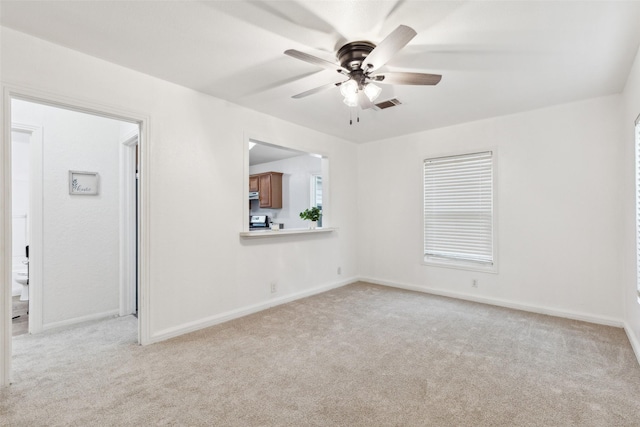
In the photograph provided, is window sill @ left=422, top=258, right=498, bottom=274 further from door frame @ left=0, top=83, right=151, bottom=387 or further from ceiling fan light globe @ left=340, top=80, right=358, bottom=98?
door frame @ left=0, top=83, right=151, bottom=387

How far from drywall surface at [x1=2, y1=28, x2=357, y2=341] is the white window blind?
6.84ft

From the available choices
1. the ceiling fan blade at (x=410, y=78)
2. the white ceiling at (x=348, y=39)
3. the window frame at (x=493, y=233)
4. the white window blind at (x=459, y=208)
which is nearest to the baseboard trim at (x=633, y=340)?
the window frame at (x=493, y=233)

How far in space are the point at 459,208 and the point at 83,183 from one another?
4.65m

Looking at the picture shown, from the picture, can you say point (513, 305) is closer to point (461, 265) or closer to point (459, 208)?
point (461, 265)

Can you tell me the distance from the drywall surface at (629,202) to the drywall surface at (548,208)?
0.39 ft

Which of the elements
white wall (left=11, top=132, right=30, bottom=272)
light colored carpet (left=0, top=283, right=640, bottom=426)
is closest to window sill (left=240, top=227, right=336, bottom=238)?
light colored carpet (left=0, top=283, right=640, bottom=426)

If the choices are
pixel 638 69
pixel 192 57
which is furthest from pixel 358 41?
pixel 638 69

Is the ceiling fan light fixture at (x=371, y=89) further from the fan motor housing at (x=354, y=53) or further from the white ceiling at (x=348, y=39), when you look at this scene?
the white ceiling at (x=348, y=39)

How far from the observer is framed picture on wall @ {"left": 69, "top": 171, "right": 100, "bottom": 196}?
11.2 ft

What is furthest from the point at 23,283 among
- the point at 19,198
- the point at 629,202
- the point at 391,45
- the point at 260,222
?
the point at 629,202

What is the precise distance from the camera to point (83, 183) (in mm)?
3484

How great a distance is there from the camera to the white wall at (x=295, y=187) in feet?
21.7

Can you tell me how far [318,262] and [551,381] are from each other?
2.95 meters

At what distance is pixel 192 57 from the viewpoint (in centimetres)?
246
